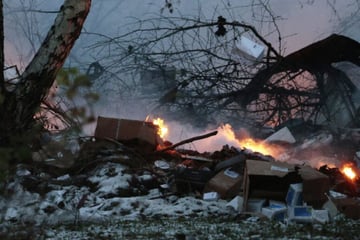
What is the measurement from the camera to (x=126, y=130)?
6.95 m

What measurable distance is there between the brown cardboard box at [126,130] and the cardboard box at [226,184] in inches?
50.0

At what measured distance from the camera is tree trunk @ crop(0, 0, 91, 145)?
508cm

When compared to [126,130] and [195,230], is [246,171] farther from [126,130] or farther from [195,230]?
[126,130]

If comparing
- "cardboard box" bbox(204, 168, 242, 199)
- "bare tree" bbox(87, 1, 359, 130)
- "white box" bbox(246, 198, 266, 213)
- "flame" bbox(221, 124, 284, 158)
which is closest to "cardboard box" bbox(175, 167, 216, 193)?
"cardboard box" bbox(204, 168, 242, 199)

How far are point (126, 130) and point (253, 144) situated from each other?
2.04 metres

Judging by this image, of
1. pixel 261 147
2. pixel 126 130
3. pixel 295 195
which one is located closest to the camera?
pixel 295 195

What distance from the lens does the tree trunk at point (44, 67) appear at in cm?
508

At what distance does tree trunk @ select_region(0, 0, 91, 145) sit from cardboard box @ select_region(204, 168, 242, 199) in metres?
1.83

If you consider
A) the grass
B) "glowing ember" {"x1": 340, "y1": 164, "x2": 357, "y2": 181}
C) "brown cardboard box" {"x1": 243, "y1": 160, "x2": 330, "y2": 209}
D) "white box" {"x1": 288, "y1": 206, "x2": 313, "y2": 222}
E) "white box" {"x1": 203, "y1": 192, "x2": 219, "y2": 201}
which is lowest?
the grass

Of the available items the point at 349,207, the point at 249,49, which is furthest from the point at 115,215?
the point at 249,49

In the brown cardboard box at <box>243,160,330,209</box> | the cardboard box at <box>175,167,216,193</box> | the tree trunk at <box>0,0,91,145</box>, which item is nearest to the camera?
the tree trunk at <box>0,0,91,145</box>

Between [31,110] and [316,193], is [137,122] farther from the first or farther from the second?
[316,193]

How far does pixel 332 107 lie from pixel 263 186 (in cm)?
390

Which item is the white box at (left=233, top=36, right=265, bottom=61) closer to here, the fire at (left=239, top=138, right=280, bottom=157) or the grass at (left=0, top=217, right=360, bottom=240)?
the fire at (left=239, top=138, right=280, bottom=157)
